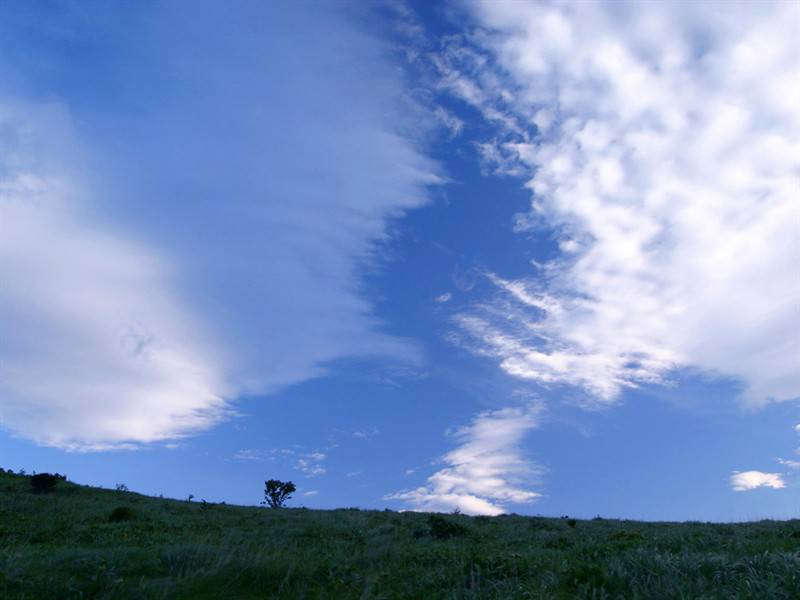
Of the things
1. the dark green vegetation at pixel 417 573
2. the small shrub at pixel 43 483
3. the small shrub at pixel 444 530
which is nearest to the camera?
the dark green vegetation at pixel 417 573

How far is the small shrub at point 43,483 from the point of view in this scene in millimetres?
30922

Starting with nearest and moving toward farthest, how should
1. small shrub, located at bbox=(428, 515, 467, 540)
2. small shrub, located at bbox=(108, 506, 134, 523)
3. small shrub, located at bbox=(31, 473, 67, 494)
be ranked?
small shrub, located at bbox=(428, 515, 467, 540) < small shrub, located at bbox=(108, 506, 134, 523) < small shrub, located at bbox=(31, 473, 67, 494)

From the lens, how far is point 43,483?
103 feet

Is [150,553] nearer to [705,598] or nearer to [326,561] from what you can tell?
[326,561]

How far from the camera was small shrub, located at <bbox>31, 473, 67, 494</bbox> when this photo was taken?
30.9 meters

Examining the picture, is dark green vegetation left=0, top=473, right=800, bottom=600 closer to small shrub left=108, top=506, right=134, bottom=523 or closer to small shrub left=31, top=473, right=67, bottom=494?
small shrub left=108, top=506, right=134, bottom=523

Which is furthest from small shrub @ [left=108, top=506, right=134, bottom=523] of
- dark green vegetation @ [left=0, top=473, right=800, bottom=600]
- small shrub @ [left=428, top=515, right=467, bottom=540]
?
small shrub @ [left=428, top=515, right=467, bottom=540]

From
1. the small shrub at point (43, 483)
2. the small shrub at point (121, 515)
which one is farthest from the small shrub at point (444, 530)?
the small shrub at point (43, 483)

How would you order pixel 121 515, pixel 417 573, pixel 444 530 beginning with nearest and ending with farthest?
pixel 417 573
pixel 444 530
pixel 121 515

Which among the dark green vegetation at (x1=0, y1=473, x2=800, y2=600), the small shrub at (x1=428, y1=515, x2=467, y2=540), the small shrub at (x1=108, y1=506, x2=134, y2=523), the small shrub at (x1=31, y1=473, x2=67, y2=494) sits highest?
the small shrub at (x1=31, y1=473, x2=67, y2=494)

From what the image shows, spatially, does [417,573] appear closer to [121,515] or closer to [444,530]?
[444,530]

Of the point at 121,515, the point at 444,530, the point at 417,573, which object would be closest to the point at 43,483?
the point at 121,515

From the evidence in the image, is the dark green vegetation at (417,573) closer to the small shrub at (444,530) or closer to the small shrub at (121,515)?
the small shrub at (444,530)

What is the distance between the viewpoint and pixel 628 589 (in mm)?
7168
